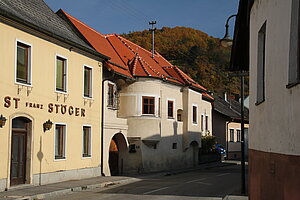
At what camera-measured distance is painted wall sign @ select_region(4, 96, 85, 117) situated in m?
15.8

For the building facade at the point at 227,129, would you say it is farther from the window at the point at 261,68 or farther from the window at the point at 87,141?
the window at the point at 261,68

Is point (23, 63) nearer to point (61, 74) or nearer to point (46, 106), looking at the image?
point (46, 106)

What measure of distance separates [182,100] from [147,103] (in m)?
5.80

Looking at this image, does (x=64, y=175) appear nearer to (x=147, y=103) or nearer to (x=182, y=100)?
(x=147, y=103)

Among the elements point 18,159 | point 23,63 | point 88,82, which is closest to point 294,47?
point 23,63

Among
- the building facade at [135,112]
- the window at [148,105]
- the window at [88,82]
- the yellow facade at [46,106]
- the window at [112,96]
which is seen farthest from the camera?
the window at [148,105]

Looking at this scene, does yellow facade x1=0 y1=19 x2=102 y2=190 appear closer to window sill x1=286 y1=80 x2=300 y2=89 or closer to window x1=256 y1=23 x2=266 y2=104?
window x1=256 y1=23 x2=266 y2=104

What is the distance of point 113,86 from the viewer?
2553cm

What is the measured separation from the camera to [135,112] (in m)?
27.1

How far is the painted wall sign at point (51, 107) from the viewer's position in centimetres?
1585

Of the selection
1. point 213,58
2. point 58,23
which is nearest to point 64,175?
point 58,23

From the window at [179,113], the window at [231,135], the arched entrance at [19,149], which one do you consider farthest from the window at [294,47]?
the window at [231,135]

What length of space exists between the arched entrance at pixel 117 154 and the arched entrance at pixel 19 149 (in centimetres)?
1005

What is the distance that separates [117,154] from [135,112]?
119 inches
